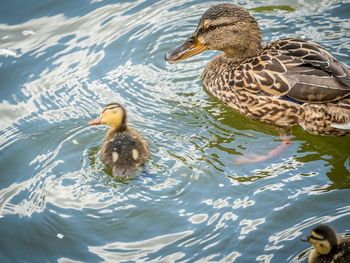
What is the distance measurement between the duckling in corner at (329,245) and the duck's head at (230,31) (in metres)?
2.90

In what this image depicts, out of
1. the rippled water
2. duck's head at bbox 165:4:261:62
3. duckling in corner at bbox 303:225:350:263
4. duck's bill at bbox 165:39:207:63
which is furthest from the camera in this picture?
duck's bill at bbox 165:39:207:63

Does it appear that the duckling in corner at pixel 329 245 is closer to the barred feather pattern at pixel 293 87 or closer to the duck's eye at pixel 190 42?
the barred feather pattern at pixel 293 87

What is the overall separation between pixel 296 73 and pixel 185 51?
1394mm

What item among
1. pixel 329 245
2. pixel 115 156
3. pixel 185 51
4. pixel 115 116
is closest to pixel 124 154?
pixel 115 156

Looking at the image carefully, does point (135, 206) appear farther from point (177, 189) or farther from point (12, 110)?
point (12, 110)

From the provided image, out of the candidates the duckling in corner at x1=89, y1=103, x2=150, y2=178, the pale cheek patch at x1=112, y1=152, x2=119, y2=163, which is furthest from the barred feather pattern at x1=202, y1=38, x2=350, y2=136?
the pale cheek patch at x1=112, y1=152, x2=119, y2=163

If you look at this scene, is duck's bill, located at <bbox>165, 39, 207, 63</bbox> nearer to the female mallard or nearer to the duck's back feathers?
the female mallard

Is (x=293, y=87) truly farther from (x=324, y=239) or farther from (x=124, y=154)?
(x=324, y=239)

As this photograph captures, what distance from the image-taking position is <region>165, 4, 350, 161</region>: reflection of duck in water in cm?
612

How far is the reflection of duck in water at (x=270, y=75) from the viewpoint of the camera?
6125mm

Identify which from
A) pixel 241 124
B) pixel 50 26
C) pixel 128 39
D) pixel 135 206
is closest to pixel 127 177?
pixel 135 206

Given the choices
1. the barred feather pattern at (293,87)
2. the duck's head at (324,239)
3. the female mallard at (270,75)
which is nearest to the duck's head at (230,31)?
the female mallard at (270,75)

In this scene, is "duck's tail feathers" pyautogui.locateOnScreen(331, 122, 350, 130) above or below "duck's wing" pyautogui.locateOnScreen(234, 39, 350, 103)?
below

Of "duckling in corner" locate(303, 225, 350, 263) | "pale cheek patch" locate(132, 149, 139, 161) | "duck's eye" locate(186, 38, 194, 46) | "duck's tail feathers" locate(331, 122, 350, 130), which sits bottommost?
"duck's tail feathers" locate(331, 122, 350, 130)
